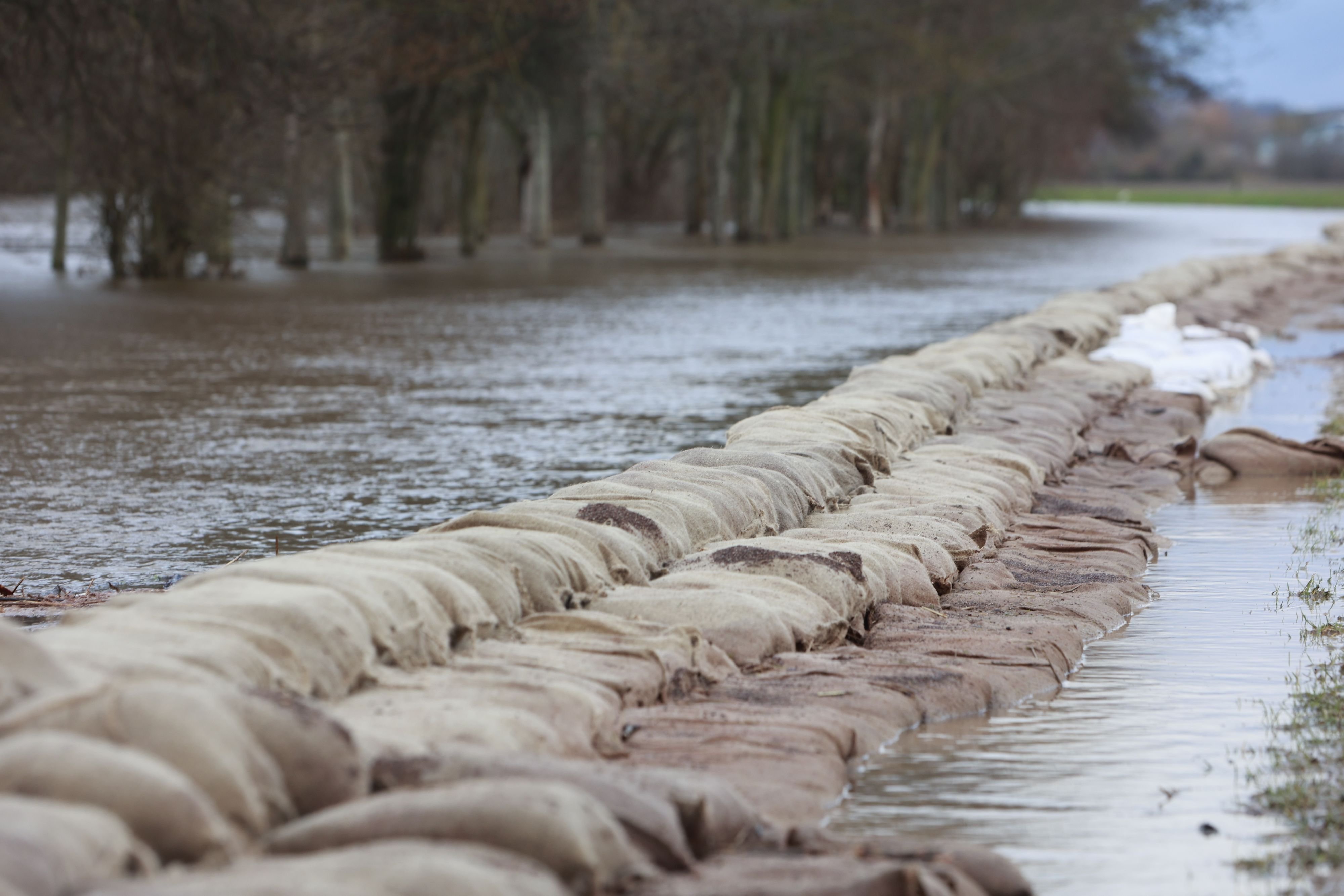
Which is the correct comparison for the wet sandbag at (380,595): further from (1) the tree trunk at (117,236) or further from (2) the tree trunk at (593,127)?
(2) the tree trunk at (593,127)

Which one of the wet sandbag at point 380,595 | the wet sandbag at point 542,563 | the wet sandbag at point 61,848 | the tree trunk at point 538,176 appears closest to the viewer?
the wet sandbag at point 61,848

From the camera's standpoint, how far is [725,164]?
3647 cm

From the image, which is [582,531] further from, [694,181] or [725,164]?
[694,181]

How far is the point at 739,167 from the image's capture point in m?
38.4

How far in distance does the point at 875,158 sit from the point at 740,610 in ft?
128

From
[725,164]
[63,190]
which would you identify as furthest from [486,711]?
[725,164]

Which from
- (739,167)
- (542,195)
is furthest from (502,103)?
(739,167)

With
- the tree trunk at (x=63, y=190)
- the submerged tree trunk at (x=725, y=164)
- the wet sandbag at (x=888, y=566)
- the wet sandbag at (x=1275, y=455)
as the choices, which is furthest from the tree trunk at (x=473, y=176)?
the wet sandbag at (x=888, y=566)

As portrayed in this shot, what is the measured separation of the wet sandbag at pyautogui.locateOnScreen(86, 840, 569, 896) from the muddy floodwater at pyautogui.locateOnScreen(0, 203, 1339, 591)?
372 centimetres

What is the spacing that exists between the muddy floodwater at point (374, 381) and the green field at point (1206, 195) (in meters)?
48.7

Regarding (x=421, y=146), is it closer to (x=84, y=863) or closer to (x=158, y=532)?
(x=158, y=532)

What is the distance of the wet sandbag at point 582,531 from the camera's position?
5.48 meters

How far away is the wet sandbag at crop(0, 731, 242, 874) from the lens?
2.89 metres

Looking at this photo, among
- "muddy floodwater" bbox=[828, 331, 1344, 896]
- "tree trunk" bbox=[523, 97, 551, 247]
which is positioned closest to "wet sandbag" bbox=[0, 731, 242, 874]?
"muddy floodwater" bbox=[828, 331, 1344, 896]
